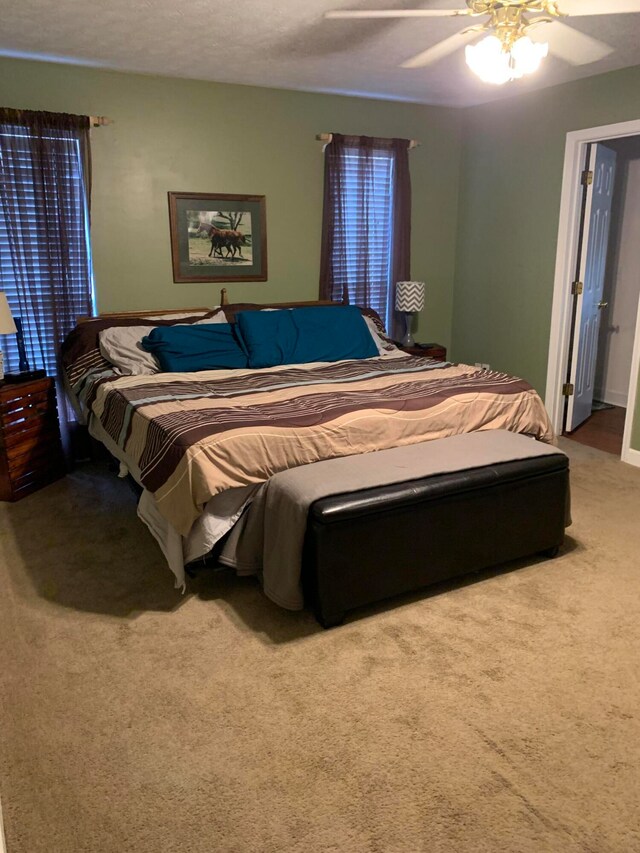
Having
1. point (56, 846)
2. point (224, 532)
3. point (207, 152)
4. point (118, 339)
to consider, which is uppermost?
point (207, 152)

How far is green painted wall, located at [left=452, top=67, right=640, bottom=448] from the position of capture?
434 cm

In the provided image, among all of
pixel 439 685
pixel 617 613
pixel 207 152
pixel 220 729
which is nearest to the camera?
pixel 220 729

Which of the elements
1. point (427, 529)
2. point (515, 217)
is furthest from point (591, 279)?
point (427, 529)

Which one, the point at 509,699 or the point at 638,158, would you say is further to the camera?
the point at 638,158

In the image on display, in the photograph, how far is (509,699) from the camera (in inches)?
81.3

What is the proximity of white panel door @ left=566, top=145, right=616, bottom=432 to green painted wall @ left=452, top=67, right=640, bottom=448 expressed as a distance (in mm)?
210

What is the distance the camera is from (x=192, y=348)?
3.87m

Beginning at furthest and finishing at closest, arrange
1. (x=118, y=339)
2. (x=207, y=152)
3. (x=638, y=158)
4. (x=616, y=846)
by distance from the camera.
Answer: (x=638, y=158) < (x=207, y=152) < (x=118, y=339) < (x=616, y=846)

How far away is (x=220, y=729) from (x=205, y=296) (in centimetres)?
326

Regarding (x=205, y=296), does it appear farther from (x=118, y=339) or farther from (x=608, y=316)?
(x=608, y=316)

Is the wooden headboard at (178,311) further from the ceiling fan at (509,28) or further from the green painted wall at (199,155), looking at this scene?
the ceiling fan at (509,28)

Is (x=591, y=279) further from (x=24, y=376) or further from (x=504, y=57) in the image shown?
(x=24, y=376)

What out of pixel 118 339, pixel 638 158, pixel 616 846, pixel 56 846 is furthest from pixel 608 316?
pixel 56 846

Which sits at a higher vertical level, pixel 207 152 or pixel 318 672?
pixel 207 152
